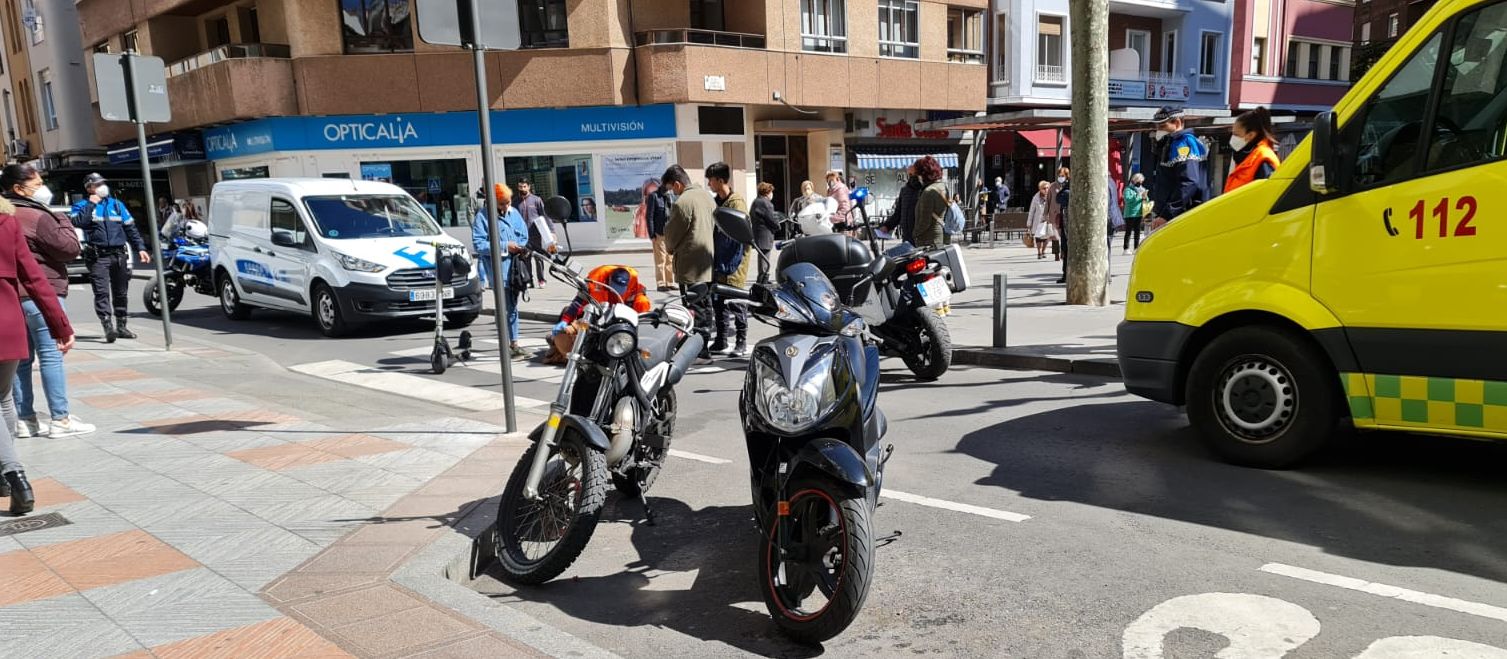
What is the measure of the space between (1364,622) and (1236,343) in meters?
1.93

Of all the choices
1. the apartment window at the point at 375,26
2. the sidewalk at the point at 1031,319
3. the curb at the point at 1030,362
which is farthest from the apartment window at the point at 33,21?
the curb at the point at 1030,362

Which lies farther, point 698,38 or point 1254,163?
point 698,38

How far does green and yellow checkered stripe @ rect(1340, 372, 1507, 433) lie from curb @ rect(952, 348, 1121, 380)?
282 centimetres

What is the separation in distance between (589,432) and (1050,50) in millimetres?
31821

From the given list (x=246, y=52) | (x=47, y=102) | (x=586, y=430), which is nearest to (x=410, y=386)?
(x=586, y=430)

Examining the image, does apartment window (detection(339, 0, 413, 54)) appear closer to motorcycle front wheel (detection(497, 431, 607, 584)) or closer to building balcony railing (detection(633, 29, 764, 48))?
building balcony railing (detection(633, 29, 764, 48))

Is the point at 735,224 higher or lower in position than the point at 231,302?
higher

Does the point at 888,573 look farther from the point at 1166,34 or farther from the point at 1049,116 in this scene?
the point at 1166,34

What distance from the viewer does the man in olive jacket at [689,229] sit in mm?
9109

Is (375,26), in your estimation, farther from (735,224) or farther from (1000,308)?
(735,224)

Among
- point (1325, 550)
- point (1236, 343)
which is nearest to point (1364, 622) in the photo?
point (1325, 550)

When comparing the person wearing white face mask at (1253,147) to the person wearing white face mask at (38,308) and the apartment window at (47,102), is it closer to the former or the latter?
the person wearing white face mask at (38,308)

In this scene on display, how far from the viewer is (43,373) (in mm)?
6680

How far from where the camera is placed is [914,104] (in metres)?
28.3
